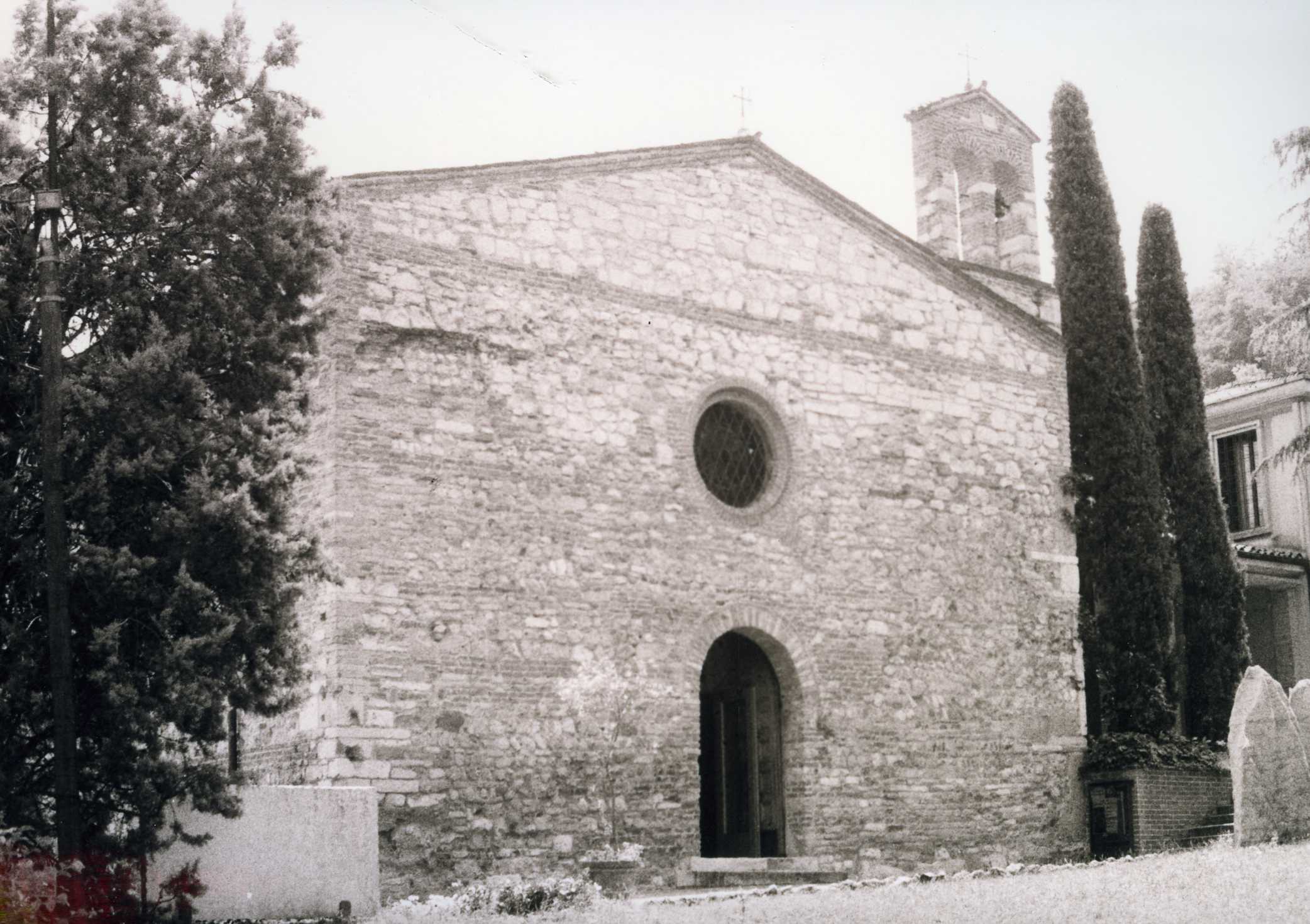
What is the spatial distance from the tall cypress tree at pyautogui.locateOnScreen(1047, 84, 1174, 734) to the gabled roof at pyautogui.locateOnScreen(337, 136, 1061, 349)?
1006 mm

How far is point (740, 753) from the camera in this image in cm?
1703

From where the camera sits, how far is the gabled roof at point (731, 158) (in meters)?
15.1

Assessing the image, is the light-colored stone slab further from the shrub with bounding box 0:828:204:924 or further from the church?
the shrub with bounding box 0:828:204:924

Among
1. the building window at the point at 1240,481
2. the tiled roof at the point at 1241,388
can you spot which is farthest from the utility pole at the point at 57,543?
the building window at the point at 1240,481

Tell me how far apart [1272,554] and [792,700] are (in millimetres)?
11635

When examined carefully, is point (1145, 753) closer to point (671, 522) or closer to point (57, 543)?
point (671, 522)

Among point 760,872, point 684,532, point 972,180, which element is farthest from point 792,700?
point 972,180

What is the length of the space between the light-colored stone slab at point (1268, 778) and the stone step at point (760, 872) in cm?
402

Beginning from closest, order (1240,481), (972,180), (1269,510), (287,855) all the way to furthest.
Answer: (287,855) → (972,180) → (1269,510) → (1240,481)

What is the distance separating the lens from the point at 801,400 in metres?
17.2

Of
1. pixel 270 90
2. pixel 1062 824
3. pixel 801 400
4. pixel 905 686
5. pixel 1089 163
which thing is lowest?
pixel 1062 824

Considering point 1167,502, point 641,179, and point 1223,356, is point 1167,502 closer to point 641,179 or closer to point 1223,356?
point 641,179

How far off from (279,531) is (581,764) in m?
4.40

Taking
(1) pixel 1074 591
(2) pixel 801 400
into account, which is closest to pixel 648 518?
(2) pixel 801 400
